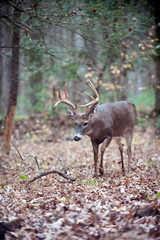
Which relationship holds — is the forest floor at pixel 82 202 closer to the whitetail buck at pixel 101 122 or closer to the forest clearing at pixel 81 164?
the forest clearing at pixel 81 164

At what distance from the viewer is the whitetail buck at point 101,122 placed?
727 centimetres

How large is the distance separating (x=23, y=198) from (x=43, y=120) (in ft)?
34.0

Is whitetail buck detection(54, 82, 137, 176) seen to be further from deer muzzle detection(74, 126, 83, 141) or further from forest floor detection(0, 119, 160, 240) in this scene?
forest floor detection(0, 119, 160, 240)

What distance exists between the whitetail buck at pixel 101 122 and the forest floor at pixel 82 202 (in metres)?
0.94

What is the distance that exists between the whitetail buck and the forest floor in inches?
37.1

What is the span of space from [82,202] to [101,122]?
2.72 metres

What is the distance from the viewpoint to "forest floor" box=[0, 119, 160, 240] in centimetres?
423

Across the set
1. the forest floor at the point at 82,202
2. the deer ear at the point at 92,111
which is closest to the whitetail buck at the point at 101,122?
the deer ear at the point at 92,111

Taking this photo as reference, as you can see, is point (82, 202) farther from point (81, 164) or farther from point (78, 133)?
point (81, 164)

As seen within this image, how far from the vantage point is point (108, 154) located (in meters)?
10.8

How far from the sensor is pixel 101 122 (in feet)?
24.8

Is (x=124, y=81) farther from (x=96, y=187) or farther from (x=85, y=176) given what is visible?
(x=96, y=187)

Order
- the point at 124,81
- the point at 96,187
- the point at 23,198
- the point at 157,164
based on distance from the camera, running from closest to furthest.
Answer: the point at 23,198 < the point at 96,187 < the point at 157,164 < the point at 124,81

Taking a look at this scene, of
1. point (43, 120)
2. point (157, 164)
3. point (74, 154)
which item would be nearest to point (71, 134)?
point (43, 120)
